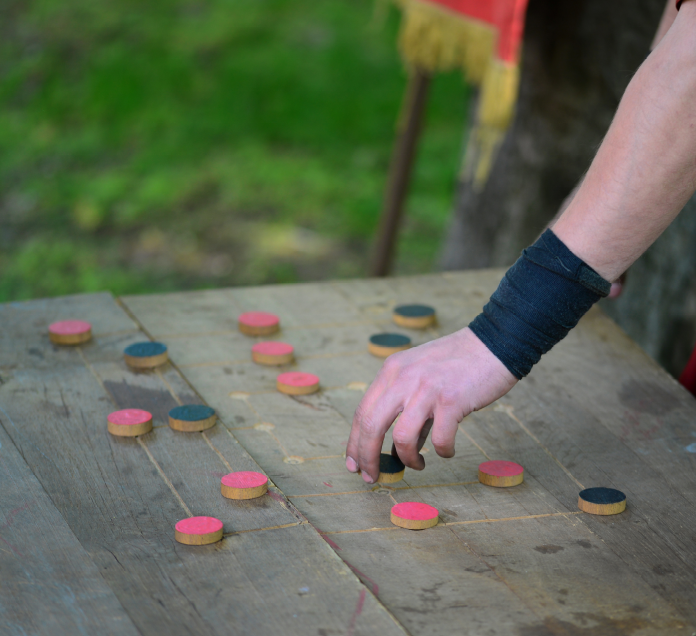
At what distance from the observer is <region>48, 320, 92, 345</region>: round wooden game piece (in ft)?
5.48

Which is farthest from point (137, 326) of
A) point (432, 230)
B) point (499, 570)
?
point (432, 230)

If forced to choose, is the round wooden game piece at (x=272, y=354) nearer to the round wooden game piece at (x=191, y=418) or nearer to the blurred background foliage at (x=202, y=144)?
the round wooden game piece at (x=191, y=418)

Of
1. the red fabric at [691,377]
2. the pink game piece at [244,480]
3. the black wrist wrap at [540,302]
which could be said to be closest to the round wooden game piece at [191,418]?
the pink game piece at [244,480]

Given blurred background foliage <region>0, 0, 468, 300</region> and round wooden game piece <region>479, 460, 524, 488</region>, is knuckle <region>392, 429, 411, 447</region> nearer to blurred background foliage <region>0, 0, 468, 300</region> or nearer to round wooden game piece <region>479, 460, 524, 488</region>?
round wooden game piece <region>479, 460, 524, 488</region>

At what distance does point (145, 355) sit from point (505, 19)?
175 cm

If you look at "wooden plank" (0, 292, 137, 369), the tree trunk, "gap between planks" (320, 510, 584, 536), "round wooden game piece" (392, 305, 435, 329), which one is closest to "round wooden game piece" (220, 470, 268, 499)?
"gap between planks" (320, 510, 584, 536)

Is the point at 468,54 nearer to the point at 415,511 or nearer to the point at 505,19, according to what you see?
the point at 505,19

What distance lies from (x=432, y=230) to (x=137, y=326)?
3845 mm

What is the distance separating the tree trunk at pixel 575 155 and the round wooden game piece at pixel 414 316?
2.87ft

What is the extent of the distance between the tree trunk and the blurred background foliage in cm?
119

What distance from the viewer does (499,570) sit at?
3.51 feet

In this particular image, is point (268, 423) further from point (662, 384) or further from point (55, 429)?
point (662, 384)

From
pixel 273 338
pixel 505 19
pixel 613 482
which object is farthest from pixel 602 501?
pixel 505 19

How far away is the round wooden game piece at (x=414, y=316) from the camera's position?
6.01ft
